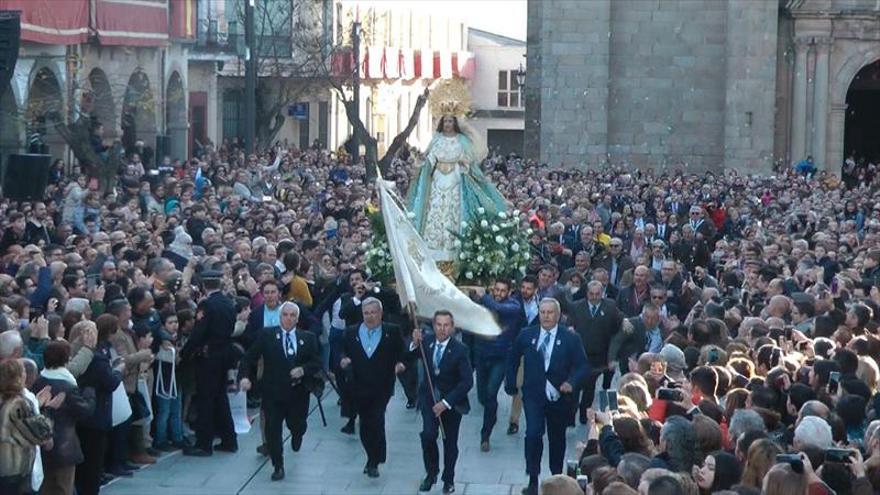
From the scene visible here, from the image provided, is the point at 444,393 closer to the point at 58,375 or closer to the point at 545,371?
the point at 545,371

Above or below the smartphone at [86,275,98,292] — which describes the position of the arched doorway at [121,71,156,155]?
above

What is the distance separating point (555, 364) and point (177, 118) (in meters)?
32.7

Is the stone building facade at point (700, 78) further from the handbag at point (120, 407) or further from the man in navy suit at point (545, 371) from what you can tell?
the handbag at point (120, 407)

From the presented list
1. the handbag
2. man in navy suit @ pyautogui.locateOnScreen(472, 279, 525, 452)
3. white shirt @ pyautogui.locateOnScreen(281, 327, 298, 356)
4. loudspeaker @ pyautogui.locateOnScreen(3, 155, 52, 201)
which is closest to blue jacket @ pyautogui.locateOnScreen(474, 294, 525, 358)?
man in navy suit @ pyautogui.locateOnScreen(472, 279, 525, 452)

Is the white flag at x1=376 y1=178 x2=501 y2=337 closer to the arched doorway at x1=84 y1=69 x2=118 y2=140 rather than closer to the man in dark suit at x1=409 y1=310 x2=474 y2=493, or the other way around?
the man in dark suit at x1=409 y1=310 x2=474 y2=493

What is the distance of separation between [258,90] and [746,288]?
34.8 metres

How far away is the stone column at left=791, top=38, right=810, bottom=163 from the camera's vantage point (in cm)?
4306

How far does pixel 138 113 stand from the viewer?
44.4 metres

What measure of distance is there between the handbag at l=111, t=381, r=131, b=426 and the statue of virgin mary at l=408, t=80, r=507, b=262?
7.00 m

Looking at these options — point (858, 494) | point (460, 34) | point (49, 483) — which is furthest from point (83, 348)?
point (460, 34)

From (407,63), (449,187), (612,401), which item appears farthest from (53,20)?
(407,63)

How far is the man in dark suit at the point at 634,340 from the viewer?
17.9 meters

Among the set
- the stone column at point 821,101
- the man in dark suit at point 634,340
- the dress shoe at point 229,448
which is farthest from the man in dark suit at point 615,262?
the stone column at point 821,101

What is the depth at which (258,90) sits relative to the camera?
54.3 metres
